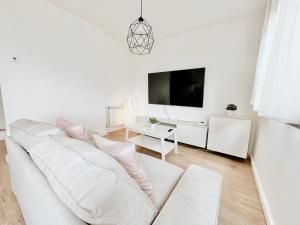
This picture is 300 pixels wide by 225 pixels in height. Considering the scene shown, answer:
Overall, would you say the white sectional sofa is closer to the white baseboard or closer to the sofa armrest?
the sofa armrest

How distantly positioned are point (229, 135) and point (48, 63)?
3.41 m

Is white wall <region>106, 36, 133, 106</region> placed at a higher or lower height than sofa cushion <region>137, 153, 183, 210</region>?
higher

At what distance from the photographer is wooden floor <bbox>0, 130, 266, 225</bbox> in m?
1.18

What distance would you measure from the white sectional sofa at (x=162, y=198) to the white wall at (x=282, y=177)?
1.62ft

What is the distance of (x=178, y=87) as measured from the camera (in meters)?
2.96

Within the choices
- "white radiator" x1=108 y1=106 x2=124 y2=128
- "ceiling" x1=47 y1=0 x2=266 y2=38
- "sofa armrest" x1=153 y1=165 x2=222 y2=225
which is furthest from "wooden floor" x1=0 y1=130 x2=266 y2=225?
"ceiling" x1=47 y1=0 x2=266 y2=38

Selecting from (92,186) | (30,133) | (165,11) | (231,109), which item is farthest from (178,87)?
(92,186)

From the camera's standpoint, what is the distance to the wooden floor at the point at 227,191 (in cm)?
118

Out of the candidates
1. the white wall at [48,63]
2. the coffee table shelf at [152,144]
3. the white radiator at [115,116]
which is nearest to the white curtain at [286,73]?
the coffee table shelf at [152,144]

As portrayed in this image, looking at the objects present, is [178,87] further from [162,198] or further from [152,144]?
[162,198]

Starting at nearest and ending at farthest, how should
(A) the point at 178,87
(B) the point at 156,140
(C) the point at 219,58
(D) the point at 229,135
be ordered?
(D) the point at 229,135
(B) the point at 156,140
(C) the point at 219,58
(A) the point at 178,87

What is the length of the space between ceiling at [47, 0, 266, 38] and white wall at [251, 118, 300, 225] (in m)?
1.95

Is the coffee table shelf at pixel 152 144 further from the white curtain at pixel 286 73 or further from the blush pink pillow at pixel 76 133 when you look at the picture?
the white curtain at pixel 286 73

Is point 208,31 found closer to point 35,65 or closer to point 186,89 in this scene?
point 186,89
